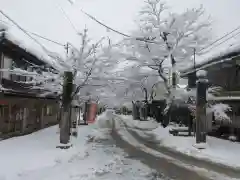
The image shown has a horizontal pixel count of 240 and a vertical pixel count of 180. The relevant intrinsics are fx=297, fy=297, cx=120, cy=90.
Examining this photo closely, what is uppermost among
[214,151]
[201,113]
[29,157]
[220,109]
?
[220,109]

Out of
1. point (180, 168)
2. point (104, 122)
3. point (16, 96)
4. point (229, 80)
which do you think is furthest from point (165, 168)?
point (104, 122)

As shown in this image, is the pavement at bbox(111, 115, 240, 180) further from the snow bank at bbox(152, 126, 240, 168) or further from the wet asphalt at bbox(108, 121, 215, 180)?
the snow bank at bbox(152, 126, 240, 168)

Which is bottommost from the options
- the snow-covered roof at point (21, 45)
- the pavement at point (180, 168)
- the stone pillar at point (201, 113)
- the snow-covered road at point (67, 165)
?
the pavement at point (180, 168)

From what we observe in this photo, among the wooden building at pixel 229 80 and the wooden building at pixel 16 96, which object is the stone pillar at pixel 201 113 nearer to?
the wooden building at pixel 229 80

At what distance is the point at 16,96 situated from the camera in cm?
2009

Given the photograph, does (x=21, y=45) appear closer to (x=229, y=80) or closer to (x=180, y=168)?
(x=180, y=168)

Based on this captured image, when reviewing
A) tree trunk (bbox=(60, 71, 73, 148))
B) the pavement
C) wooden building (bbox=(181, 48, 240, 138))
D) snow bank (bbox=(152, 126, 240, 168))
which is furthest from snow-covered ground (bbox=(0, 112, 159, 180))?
wooden building (bbox=(181, 48, 240, 138))

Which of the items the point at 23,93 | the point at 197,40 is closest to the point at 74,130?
the point at 23,93

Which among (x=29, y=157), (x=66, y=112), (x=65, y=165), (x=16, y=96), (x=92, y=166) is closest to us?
(x=65, y=165)

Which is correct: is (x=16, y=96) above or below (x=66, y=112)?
above

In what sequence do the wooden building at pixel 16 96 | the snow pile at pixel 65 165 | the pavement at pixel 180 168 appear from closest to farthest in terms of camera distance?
the snow pile at pixel 65 165 < the pavement at pixel 180 168 < the wooden building at pixel 16 96

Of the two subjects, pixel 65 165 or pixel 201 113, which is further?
pixel 201 113

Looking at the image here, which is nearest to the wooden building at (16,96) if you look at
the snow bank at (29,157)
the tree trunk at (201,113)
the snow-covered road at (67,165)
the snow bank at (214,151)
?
the snow bank at (29,157)

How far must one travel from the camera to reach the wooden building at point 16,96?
18.3 m
